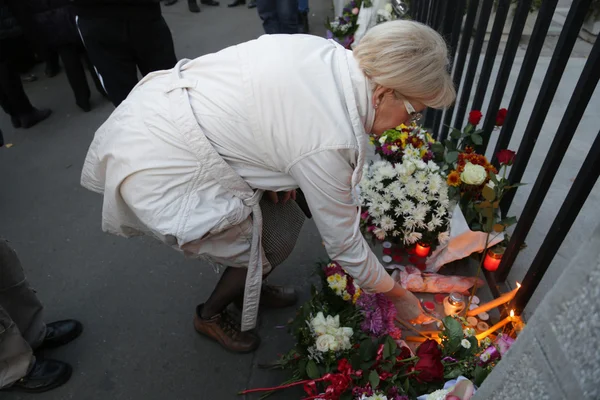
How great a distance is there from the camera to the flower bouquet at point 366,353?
1563mm

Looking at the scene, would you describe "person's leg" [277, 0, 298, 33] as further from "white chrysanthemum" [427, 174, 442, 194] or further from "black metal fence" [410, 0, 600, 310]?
Result: "white chrysanthemum" [427, 174, 442, 194]

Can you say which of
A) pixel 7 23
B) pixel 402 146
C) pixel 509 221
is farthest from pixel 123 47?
pixel 509 221

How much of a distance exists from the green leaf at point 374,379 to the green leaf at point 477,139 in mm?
1332

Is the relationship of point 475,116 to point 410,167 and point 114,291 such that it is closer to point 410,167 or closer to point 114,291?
point 410,167

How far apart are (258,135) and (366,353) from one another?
3.14 feet

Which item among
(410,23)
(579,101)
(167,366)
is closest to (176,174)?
(410,23)

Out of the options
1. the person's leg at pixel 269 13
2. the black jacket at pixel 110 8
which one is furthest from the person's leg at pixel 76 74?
the person's leg at pixel 269 13

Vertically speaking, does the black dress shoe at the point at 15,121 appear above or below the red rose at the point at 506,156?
below

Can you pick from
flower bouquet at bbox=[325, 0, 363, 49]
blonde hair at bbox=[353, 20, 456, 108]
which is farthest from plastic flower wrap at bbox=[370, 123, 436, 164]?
flower bouquet at bbox=[325, 0, 363, 49]

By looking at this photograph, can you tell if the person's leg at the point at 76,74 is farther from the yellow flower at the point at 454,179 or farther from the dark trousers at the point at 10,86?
the yellow flower at the point at 454,179

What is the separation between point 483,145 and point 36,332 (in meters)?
2.42

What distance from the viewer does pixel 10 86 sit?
389cm

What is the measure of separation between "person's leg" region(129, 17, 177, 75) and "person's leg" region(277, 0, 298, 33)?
2.00 m

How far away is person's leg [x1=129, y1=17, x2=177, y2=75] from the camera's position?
298cm
